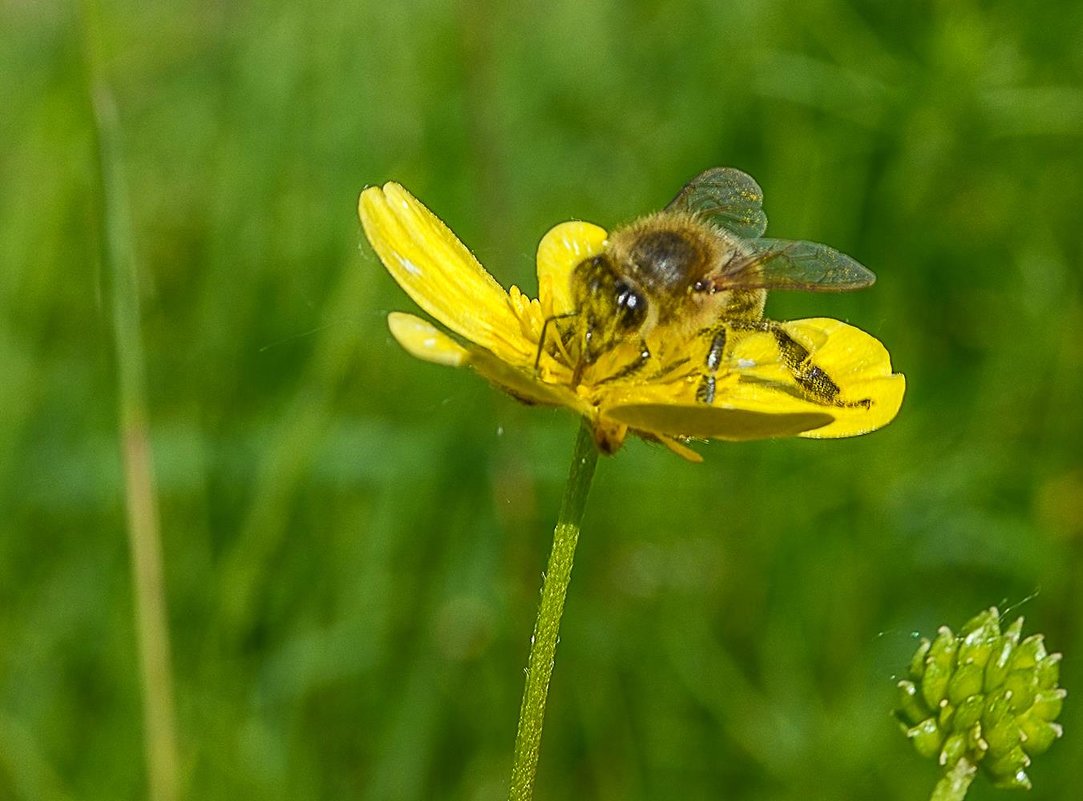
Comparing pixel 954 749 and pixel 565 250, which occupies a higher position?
pixel 565 250

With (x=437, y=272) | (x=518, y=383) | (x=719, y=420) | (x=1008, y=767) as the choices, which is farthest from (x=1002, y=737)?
(x=437, y=272)

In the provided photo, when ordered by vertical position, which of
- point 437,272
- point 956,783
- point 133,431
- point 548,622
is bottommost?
point 133,431

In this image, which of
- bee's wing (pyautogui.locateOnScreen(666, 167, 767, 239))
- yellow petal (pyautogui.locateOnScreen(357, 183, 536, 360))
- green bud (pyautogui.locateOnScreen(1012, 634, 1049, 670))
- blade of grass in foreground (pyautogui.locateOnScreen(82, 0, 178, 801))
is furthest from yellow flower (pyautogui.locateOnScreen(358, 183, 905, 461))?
blade of grass in foreground (pyautogui.locateOnScreen(82, 0, 178, 801))

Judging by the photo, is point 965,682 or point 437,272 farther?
point 437,272

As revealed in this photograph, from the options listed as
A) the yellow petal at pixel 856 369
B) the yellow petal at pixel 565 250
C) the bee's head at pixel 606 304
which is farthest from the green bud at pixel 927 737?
the yellow petal at pixel 565 250

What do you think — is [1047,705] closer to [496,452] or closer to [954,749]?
[954,749]

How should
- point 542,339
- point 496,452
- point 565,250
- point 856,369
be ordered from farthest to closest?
1. point 496,452
2. point 565,250
3. point 856,369
4. point 542,339

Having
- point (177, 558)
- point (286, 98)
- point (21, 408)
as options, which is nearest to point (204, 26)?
point (286, 98)
